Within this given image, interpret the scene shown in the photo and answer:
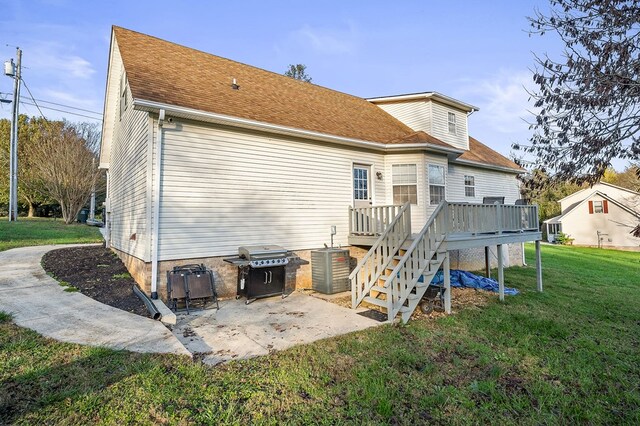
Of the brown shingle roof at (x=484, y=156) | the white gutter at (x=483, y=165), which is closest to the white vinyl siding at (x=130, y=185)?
the white gutter at (x=483, y=165)

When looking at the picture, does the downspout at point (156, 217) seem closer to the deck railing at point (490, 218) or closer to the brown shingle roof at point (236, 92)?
the brown shingle roof at point (236, 92)

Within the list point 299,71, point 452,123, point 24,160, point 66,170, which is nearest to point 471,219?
point 452,123

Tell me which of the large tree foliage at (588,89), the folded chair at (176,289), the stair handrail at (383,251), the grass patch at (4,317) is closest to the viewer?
the large tree foliage at (588,89)

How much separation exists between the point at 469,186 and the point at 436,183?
3.76 metres

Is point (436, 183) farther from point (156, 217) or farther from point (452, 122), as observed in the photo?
point (156, 217)

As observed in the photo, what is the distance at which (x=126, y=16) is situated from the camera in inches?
468

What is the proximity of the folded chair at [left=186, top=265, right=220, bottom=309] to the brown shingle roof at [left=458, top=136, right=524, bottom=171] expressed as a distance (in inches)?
401

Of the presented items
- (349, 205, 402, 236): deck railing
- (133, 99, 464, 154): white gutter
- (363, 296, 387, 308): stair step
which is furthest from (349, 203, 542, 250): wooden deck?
(133, 99, 464, 154): white gutter

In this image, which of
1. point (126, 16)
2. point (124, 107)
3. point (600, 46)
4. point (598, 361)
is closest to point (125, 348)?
point (598, 361)

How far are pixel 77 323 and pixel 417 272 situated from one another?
5.58 m

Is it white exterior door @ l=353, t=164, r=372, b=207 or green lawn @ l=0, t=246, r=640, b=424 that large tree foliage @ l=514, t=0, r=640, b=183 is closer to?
green lawn @ l=0, t=246, r=640, b=424

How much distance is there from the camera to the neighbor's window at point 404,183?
9953 mm

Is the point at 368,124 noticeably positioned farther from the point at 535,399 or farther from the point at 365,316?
the point at 535,399

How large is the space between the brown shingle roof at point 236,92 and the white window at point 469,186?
3135mm
